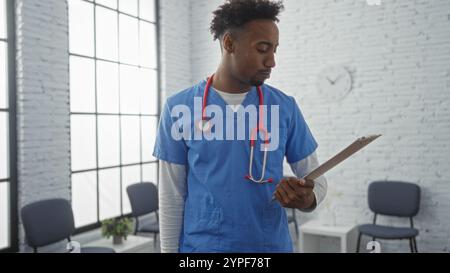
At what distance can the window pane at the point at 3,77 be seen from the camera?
3178 millimetres

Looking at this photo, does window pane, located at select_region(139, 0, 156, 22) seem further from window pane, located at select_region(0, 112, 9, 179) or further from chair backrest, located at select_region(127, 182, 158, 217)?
window pane, located at select_region(0, 112, 9, 179)

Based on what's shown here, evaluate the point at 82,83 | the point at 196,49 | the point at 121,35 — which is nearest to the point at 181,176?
the point at 82,83

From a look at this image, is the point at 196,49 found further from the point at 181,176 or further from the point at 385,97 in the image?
the point at 181,176

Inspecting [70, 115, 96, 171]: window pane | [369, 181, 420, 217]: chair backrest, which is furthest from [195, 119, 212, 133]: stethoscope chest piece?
[369, 181, 420, 217]: chair backrest

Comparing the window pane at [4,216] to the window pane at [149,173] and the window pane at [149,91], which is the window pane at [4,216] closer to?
the window pane at [149,173]

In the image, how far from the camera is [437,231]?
4.06 meters

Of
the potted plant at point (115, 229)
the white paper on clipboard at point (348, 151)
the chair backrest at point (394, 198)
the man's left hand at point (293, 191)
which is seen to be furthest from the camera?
the chair backrest at point (394, 198)

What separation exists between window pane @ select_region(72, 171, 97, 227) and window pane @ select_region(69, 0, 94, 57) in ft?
3.91

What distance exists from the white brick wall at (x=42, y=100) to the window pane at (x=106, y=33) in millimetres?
526

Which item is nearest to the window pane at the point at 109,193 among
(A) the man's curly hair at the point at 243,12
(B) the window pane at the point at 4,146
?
(B) the window pane at the point at 4,146

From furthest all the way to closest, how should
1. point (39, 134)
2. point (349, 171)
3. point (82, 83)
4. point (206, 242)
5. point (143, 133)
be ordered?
point (143, 133) → point (349, 171) → point (82, 83) → point (39, 134) → point (206, 242)

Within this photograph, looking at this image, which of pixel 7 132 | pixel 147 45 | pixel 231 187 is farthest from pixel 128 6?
pixel 231 187

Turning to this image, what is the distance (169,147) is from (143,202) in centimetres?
308

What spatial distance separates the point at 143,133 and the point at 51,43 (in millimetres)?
1612
